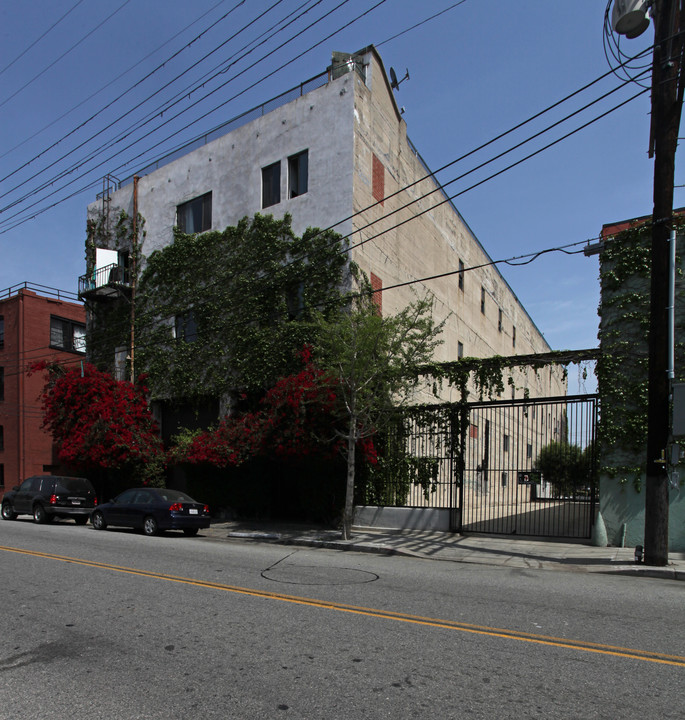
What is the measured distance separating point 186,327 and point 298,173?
7.46 metres

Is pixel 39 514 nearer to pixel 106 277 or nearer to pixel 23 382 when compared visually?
pixel 106 277

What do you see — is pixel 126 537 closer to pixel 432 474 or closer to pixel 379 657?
pixel 432 474

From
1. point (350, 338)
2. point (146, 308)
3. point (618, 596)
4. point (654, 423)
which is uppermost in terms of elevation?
point (146, 308)

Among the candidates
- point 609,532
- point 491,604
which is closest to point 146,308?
point 609,532

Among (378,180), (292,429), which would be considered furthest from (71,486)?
(378,180)

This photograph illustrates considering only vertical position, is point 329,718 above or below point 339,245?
below

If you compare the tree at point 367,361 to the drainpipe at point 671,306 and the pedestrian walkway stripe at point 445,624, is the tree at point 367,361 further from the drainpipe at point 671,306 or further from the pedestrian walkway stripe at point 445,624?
the pedestrian walkway stripe at point 445,624

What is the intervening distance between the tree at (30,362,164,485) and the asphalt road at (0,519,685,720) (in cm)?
1345

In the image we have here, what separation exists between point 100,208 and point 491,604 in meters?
27.6

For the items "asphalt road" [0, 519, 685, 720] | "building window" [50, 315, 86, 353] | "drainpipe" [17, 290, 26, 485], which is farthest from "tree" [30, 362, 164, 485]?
"asphalt road" [0, 519, 685, 720]

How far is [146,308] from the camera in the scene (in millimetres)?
25781

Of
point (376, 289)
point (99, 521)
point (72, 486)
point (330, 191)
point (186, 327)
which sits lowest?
point (99, 521)

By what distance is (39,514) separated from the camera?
800 inches

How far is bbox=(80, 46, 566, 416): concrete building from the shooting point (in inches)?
821
